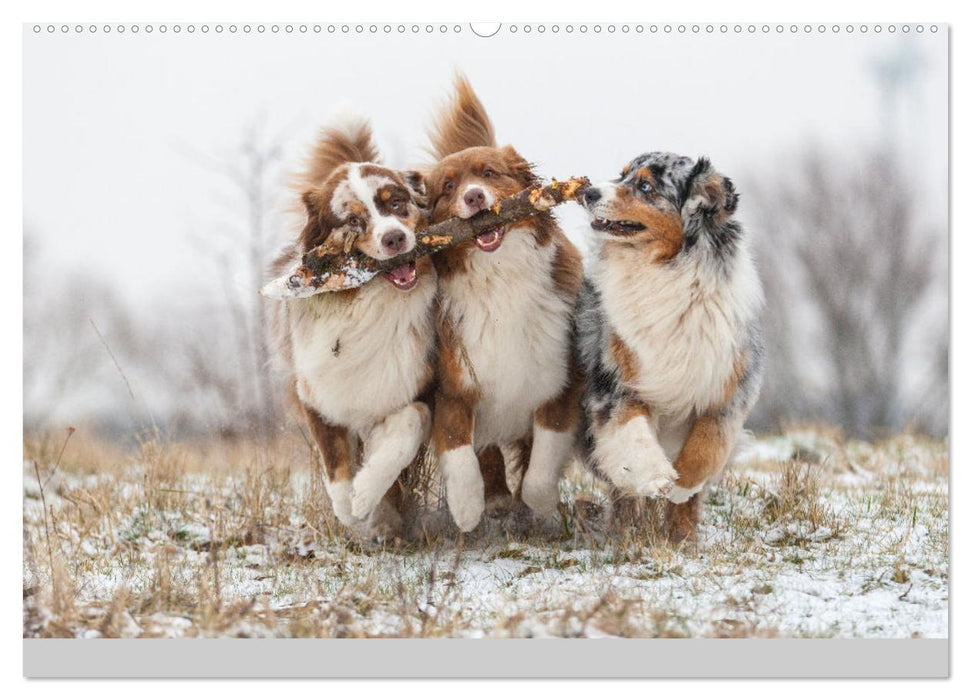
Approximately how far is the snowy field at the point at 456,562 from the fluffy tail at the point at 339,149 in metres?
1.63

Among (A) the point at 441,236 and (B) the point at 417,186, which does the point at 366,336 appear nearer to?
(A) the point at 441,236

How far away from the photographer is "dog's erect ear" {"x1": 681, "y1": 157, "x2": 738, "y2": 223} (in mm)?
4844

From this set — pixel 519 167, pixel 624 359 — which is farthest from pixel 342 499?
pixel 519 167

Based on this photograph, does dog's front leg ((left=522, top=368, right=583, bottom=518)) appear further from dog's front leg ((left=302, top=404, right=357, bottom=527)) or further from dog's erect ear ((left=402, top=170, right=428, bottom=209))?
dog's erect ear ((left=402, top=170, right=428, bottom=209))

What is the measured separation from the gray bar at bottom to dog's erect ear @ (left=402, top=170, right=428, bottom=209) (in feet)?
6.62

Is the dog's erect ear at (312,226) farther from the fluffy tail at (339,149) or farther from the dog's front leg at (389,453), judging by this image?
the dog's front leg at (389,453)

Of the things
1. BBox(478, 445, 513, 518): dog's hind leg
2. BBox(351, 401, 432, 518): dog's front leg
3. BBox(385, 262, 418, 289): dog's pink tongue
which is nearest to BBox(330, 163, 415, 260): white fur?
BBox(385, 262, 418, 289): dog's pink tongue

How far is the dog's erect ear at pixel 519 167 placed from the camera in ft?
16.9

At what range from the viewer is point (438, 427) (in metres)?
5.19

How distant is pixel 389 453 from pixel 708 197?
1870 millimetres

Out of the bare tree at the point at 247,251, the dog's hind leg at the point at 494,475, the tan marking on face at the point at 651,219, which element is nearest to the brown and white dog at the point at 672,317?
the tan marking on face at the point at 651,219

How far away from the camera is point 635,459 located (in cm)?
484
